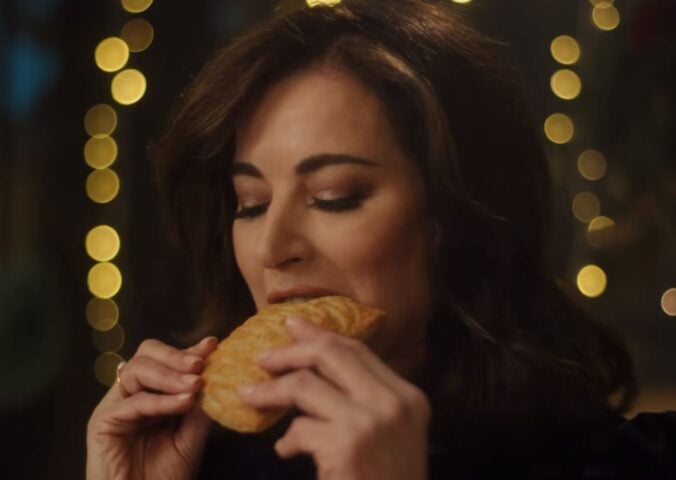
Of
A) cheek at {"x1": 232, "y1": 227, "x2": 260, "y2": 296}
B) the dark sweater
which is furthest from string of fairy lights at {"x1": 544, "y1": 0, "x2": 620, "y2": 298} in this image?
cheek at {"x1": 232, "y1": 227, "x2": 260, "y2": 296}

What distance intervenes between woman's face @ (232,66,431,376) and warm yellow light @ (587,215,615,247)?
0.48ft

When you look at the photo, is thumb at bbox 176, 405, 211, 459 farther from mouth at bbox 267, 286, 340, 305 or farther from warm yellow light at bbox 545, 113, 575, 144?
warm yellow light at bbox 545, 113, 575, 144

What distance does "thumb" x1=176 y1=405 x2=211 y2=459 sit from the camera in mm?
820

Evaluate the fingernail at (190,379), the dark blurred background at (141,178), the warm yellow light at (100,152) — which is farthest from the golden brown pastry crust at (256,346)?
the warm yellow light at (100,152)

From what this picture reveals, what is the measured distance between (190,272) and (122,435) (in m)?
0.13

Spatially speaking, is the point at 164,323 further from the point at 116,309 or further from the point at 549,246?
the point at 549,246

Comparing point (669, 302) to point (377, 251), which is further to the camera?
point (669, 302)

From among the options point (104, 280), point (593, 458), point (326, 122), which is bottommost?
point (593, 458)

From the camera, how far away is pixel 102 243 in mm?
964

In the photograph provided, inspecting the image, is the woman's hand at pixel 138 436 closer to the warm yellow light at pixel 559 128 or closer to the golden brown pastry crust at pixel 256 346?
the golden brown pastry crust at pixel 256 346

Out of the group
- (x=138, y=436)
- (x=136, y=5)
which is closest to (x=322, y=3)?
(x=136, y=5)

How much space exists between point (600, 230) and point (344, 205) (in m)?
0.21

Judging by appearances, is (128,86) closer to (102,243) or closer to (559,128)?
(102,243)

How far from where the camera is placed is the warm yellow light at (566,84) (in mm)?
857
